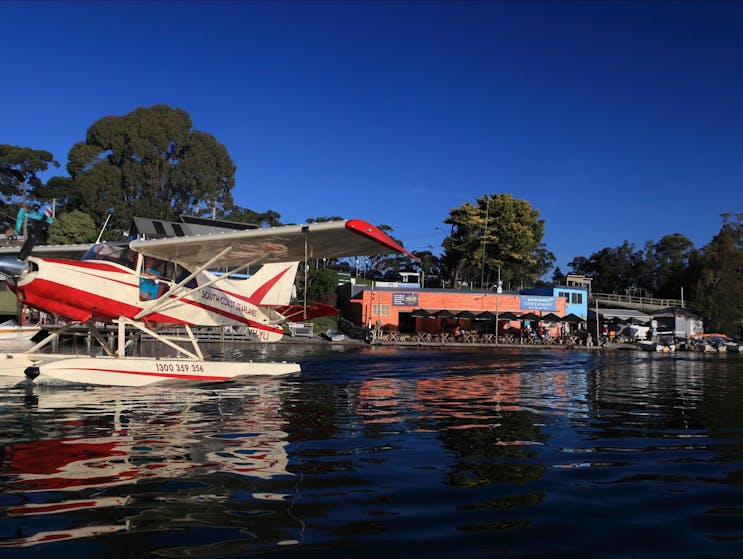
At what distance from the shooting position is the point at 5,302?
35.8 meters

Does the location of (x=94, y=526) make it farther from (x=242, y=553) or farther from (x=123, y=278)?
(x=123, y=278)

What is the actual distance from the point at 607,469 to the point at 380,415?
3810mm

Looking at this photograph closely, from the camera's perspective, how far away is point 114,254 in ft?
42.2

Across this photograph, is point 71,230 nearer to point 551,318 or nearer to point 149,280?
point 149,280

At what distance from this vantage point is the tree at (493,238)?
5938 cm

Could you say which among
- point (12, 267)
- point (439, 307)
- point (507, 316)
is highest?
point (12, 267)

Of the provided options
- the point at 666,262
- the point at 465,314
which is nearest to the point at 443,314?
the point at 465,314

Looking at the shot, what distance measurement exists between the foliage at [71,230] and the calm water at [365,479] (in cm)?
4207

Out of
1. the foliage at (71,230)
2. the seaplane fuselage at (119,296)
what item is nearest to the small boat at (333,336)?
the foliage at (71,230)

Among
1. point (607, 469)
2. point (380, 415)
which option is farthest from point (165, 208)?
point (607, 469)

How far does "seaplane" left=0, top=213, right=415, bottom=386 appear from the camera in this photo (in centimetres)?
1099

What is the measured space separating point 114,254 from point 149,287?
1.09 meters

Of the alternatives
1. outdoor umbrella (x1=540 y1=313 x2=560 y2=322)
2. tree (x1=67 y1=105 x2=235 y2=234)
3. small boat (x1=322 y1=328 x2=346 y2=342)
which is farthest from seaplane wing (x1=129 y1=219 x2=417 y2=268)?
tree (x1=67 y1=105 x2=235 y2=234)

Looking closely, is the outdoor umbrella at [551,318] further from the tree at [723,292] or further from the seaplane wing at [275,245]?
the seaplane wing at [275,245]
